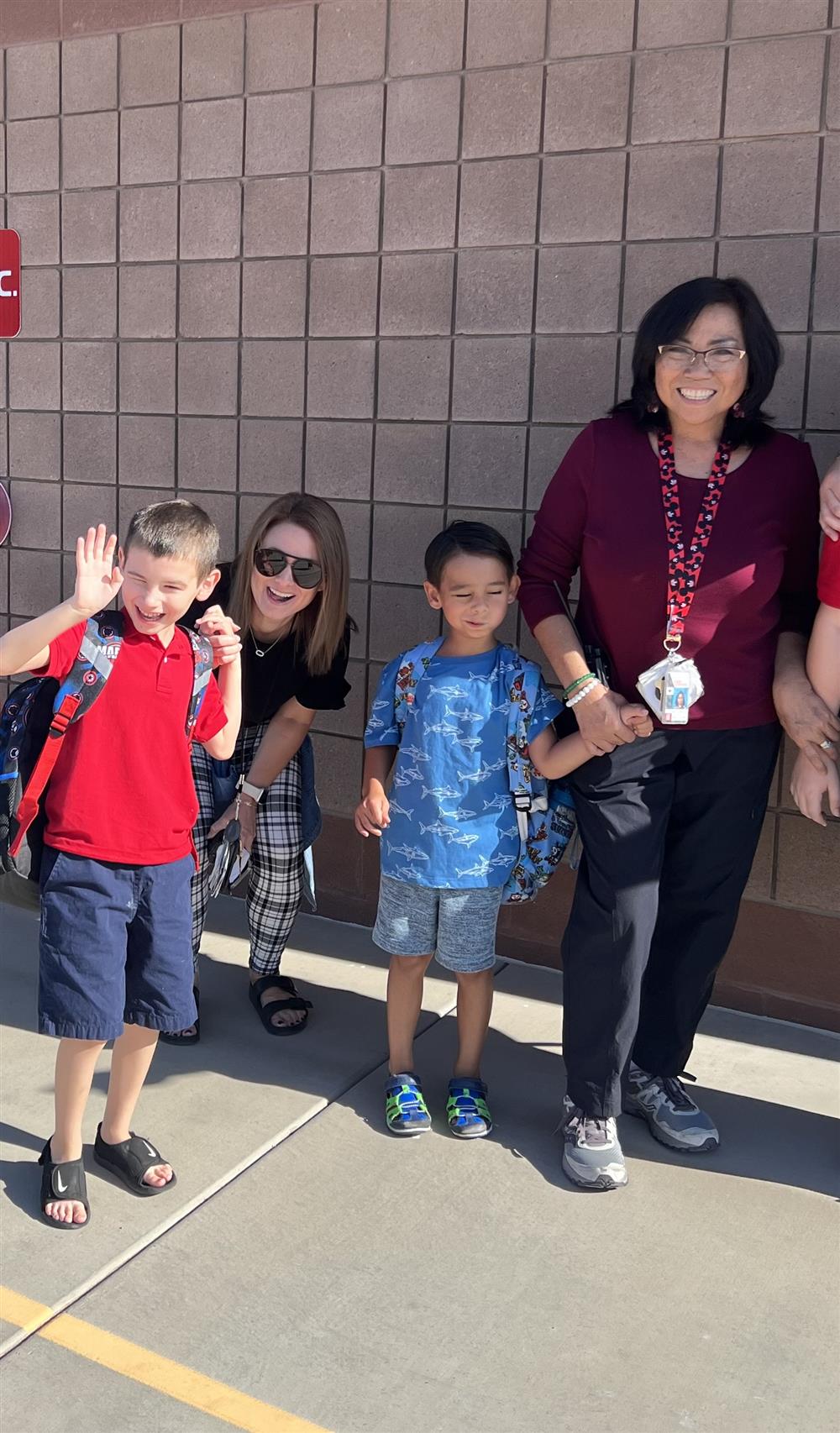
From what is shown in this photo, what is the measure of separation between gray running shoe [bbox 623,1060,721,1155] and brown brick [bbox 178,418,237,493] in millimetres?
2428

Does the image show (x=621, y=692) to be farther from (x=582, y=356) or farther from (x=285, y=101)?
(x=285, y=101)

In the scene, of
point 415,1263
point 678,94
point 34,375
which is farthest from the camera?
point 34,375

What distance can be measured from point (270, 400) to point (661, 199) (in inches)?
56.4

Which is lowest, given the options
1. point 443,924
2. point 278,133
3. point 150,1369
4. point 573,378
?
point 150,1369

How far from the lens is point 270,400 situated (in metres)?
4.48

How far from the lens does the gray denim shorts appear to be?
10.4 feet

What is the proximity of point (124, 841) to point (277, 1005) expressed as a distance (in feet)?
3.83

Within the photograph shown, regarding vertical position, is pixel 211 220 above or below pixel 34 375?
above

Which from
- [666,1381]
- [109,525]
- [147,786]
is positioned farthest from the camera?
[109,525]

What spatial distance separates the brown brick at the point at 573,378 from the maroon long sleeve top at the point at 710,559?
0.92 m

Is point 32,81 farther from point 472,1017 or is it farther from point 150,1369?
point 150,1369

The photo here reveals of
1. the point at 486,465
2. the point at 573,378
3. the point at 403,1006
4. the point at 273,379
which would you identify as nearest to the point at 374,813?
the point at 403,1006

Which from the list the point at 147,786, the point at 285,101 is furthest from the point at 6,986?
the point at 285,101

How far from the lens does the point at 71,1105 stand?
2836 mm
